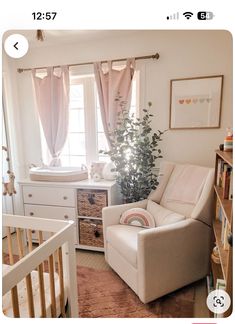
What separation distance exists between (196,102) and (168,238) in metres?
1.35

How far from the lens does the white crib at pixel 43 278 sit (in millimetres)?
762

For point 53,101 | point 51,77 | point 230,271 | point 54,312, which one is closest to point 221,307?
point 230,271

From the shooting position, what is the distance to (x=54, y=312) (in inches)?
37.2

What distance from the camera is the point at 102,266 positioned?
1.96 metres

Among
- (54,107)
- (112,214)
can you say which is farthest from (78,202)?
(54,107)

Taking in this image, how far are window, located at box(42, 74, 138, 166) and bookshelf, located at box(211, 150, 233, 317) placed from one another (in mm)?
1339

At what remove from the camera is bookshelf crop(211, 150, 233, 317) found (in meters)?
0.91

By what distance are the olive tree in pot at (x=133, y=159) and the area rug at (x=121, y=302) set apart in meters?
0.79

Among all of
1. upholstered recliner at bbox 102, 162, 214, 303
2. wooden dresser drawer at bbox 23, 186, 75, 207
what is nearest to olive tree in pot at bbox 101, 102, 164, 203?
upholstered recliner at bbox 102, 162, 214, 303

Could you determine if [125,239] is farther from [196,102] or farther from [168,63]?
[168,63]

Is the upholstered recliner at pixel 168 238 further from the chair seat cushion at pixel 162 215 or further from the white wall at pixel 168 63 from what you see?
the white wall at pixel 168 63

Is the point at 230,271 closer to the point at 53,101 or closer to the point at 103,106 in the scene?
the point at 103,106
